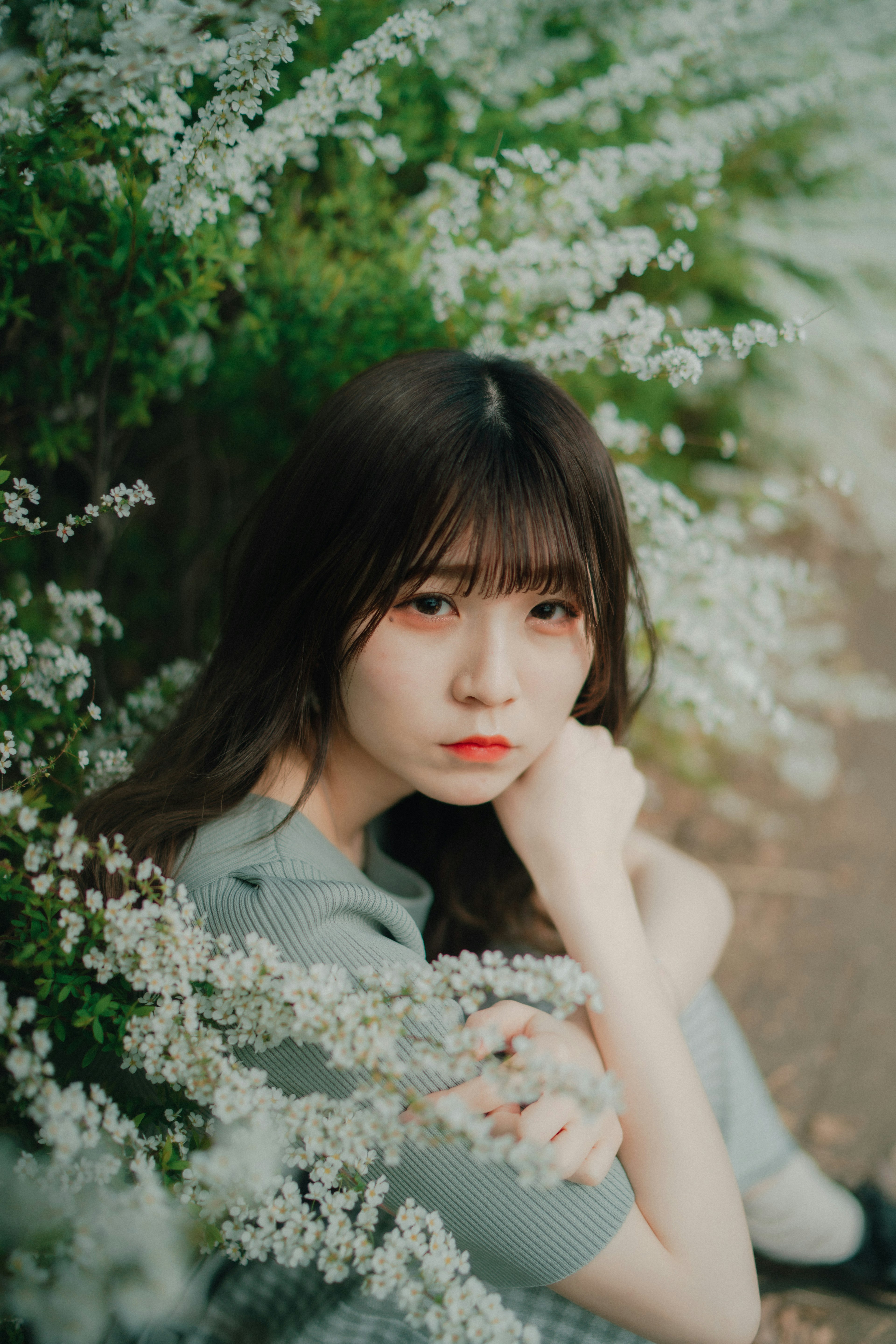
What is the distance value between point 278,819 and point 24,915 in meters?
0.40

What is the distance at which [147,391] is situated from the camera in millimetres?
1749

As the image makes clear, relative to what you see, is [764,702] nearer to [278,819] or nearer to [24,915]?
[278,819]

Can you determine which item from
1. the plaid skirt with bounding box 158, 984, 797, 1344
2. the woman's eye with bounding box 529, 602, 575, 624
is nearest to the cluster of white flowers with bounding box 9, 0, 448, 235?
the woman's eye with bounding box 529, 602, 575, 624

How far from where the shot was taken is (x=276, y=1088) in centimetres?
106

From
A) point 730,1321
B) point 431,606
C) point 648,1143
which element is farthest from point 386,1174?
point 431,606

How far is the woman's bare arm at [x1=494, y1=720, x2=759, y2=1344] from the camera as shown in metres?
1.13

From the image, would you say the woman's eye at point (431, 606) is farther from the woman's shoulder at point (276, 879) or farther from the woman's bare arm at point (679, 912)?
the woman's bare arm at point (679, 912)

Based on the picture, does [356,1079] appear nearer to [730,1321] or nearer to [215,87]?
[730,1321]

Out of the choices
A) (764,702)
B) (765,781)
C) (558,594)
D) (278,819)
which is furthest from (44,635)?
(765,781)

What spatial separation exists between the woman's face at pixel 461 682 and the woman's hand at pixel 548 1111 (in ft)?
Answer: 1.16

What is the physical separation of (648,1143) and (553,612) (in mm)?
794

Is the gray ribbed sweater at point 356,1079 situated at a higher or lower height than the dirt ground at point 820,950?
higher

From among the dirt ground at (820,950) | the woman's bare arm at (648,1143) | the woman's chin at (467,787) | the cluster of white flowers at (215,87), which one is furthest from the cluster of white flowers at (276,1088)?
the dirt ground at (820,950)

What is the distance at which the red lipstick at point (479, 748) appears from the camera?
131 cm
